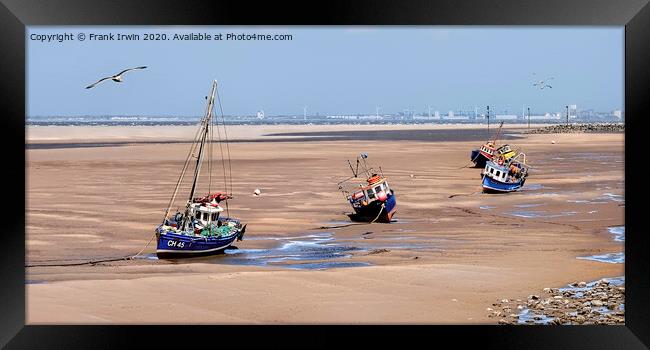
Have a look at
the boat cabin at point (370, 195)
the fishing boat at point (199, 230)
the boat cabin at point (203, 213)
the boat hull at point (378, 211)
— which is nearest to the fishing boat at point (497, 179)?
the boat cabin at point (370, 195)

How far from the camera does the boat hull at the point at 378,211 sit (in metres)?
24.1

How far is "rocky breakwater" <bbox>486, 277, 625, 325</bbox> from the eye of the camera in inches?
526

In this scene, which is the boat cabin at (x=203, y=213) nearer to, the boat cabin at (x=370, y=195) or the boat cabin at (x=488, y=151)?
the boat cabin at (x=370, y=195)

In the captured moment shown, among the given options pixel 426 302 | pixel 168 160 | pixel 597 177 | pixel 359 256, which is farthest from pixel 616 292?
pixel 168 160

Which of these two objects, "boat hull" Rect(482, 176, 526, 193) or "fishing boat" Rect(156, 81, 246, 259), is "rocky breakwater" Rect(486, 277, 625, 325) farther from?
"boat hull" Rect(482, 176, 526, 193)

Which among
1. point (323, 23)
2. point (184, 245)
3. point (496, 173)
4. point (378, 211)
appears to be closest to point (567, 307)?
point (323, 23)

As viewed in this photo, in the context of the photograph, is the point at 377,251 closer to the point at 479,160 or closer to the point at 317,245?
the point at 317,245

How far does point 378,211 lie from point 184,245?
6.46 m

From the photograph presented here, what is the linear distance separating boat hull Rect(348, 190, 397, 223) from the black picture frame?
461 inches

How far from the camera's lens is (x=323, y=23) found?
11.8m

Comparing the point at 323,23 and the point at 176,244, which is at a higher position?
the point at 323,23

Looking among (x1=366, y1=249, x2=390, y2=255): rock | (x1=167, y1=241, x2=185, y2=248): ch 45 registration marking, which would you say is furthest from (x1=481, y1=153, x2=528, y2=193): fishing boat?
(x1=167, y1=241, x2=185, y2=248): ch 45 registration marking

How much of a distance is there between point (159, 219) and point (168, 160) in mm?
18019

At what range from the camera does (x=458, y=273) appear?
55.2 ft
